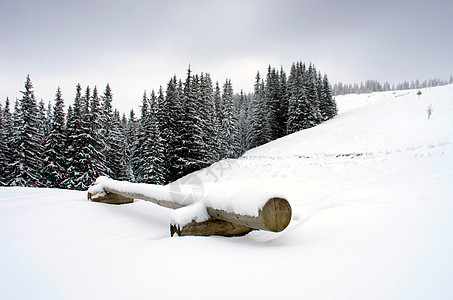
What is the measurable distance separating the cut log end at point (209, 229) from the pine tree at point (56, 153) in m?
27.7

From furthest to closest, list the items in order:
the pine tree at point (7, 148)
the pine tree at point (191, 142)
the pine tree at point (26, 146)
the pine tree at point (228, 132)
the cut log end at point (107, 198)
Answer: the pine tree at point (228, 132), the pine tree at point (191, 142), the pine tree at point (7, 148), the pine tree at point (26, 146), the cut log end at point (107, 198)

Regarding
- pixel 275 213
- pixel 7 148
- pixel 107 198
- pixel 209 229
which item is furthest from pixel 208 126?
pixel 275 213

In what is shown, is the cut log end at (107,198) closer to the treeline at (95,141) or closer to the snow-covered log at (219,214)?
the snow-covered log at (219,214)

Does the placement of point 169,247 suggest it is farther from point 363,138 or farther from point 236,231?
point 363,138

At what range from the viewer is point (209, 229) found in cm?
316

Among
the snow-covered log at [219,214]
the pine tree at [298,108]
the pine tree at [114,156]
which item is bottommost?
the snow-covered log at [219,214]

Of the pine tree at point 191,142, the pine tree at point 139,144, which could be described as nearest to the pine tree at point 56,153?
the pine tree at point 139,144

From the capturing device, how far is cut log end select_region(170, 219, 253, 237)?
3.01 m

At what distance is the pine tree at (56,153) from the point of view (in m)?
25.7

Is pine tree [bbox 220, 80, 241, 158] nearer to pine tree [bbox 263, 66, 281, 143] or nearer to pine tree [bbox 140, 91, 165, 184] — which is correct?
pine tree [bbox 263, 66, 281, 143]

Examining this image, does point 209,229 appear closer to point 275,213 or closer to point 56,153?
point 275,213

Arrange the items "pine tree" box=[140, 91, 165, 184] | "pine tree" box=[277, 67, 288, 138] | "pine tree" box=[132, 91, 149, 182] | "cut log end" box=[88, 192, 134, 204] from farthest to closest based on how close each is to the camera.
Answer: "pine tree" box=[277, 67, 288, 138] < "pine tree" box=[132, 91, 149, 182] < "pine tree" box=[140, 91, 165, 184] < "cut log end" box=[88, 192, 134, 204]

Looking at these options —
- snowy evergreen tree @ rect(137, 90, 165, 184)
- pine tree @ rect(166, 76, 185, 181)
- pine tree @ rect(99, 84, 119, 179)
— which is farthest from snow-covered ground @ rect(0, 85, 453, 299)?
pine tree @ rect(99, 84, 119, 179)

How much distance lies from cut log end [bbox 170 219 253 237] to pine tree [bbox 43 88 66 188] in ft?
90.8
